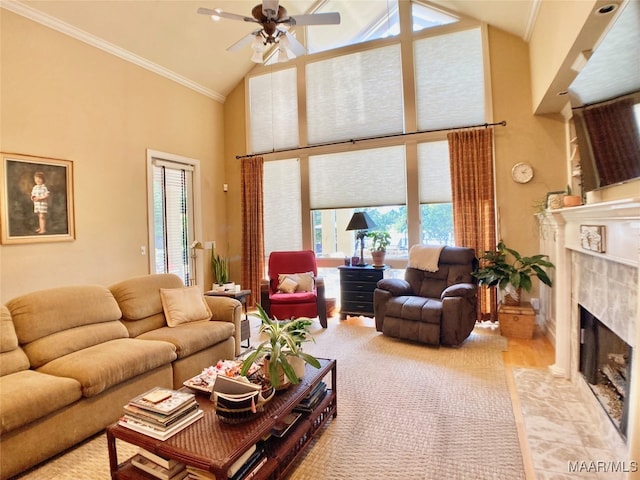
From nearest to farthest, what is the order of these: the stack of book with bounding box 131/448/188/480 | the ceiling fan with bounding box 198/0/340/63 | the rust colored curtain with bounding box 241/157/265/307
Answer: the stack of book with bounding box 131/448/188/480 < the ceiling fan with bounding box 198/0/340/63 < the rust colored curtain with bounding box 241/157/265/307

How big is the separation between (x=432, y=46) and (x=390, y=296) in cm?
339

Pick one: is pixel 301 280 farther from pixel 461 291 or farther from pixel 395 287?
pixel 461 291

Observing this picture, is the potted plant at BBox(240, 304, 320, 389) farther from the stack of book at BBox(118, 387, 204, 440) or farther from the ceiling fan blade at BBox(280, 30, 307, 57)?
the ceiling fan blade at BBox(280, 30, 307, 57)

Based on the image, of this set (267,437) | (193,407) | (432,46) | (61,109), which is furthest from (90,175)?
(432,46)

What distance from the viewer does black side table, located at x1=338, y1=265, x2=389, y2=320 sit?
4.69m

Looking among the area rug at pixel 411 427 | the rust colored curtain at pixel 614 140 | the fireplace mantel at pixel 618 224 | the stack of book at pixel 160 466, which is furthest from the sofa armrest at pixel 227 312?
the rust colored curtain at pixel 614 140

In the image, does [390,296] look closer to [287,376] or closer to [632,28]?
[287,376]

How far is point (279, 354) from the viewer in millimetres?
1940

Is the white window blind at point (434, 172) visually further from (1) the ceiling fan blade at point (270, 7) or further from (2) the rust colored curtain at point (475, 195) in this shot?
(1) the ceiling fan blade at point (270, 7)

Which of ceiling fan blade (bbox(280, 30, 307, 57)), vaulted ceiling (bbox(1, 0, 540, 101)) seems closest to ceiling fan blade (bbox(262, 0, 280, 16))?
ceiling fan blade (bbox(280, 30, 307, 57))

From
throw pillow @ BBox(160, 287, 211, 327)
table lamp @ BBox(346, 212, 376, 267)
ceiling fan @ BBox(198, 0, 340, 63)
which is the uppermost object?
ceiling fan @ BBox(198, 0, 340, 63)

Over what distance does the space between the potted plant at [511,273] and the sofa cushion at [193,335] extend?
2757 mm

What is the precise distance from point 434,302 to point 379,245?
4.53ft

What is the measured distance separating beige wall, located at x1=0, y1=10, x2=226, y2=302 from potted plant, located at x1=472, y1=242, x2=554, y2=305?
424 centimetres
